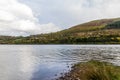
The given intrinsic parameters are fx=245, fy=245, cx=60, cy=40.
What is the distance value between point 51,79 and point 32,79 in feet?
8.93

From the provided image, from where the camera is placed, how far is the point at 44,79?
108 feet

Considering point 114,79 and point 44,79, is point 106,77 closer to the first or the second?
point 114,79

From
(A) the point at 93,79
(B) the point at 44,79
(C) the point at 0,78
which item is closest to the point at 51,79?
(B) the point at 44,79

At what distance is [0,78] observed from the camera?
33.9 metres

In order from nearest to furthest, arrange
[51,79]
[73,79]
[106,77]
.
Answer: [106,77], [73,79], [51,79]

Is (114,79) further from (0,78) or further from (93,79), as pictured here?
(0,78)

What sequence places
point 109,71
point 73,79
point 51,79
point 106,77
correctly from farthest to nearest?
point 51,79, point 73,79, point 109,71, point 106,77

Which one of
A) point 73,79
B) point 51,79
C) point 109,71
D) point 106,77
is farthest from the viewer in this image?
point 51,79

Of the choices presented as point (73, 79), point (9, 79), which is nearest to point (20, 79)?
point (9, 79)

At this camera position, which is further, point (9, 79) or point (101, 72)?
point (9, 79)

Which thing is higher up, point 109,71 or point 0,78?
point 109,71

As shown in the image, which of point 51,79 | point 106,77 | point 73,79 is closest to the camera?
point 106,77

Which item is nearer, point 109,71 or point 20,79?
point 109,71

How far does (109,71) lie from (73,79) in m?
7.50
